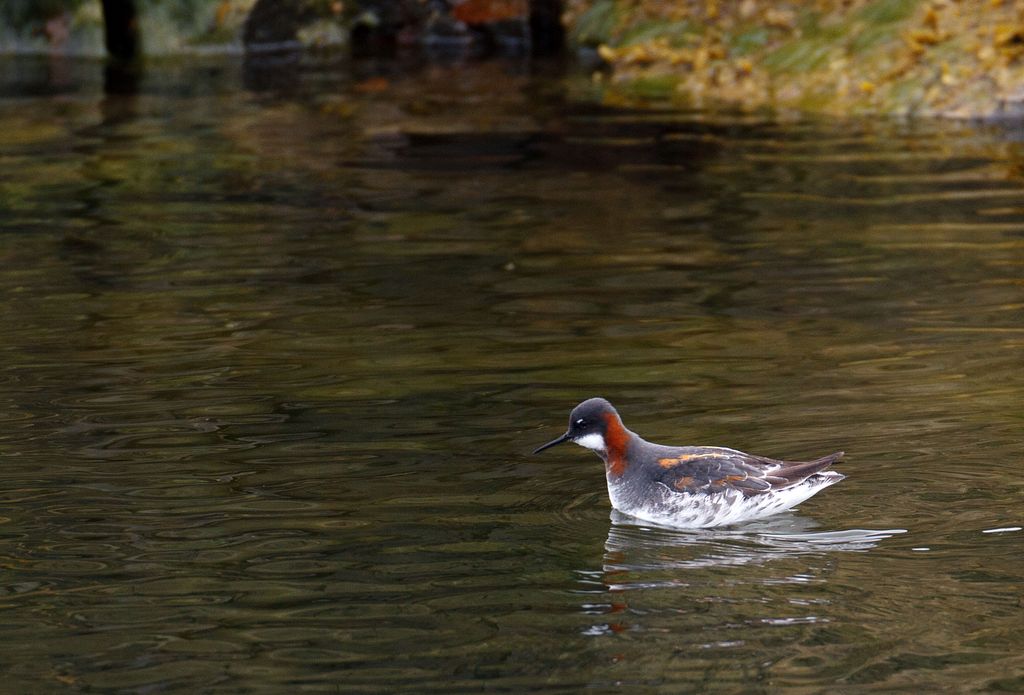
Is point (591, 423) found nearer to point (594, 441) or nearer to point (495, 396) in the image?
point (594, 441)

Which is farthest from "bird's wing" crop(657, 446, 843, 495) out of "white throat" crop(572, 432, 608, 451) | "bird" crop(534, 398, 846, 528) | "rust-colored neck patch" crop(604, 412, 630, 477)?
"white throat" crop(572, 432, 608, 451)

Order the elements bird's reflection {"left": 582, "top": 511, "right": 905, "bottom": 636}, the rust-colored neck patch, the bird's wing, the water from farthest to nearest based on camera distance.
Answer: the rust-colored neck patch → the bird's wing → bird's reflection {"left": 582, "top": 511, "right": 905, "bottom": 636} → the water

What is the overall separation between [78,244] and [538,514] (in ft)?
25.4

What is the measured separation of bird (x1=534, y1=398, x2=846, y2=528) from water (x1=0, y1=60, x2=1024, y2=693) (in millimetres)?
153

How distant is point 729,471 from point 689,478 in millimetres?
204

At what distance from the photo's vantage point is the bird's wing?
25.8 feet

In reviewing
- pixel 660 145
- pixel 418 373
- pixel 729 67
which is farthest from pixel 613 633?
pixel 729 67

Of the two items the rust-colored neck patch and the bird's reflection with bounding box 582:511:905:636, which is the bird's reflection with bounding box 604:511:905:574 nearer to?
the bird's reflection with bounding box 582:511:905:636

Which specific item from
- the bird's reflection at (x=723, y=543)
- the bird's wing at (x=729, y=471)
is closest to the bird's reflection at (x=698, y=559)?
the bird's reflection at (x=723, y=543)

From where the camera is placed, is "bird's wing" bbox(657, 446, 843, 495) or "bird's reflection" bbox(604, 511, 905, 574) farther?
"bird's wing" bbox(657, 446, 843, 495)

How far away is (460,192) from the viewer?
16484mm

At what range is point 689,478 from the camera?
805cm

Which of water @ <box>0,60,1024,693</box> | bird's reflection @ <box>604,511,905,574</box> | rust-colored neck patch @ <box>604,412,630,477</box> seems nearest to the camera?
water @ <box>0,60,1024,693</box>

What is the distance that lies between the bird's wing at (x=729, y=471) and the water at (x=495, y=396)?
0.92ft
